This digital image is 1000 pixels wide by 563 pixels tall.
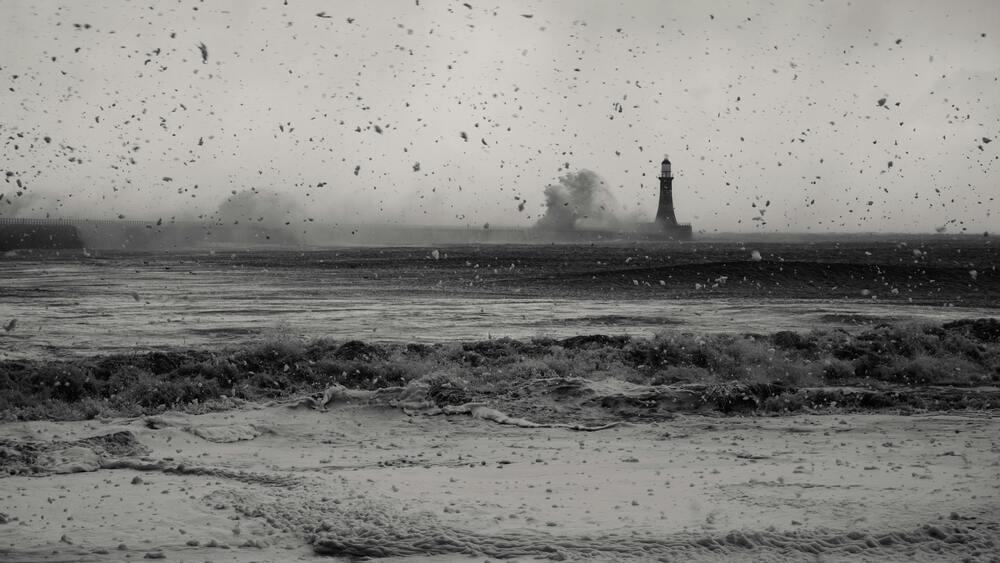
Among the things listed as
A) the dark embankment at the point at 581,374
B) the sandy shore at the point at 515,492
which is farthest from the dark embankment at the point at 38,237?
the sandy shore at the point at 515,492

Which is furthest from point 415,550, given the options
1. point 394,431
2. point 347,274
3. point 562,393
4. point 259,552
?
point 347,274

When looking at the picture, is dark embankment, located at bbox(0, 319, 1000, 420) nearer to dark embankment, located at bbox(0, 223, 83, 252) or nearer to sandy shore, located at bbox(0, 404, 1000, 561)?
sandy shore, located at bbox(0, 404, 1000, 561)

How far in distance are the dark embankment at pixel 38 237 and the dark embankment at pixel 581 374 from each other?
94.3 metres

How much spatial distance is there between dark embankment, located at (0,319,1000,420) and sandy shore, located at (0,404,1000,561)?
3.05 ft

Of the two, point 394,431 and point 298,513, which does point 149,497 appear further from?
point 394,431

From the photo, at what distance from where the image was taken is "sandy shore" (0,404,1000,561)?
19.6 feet

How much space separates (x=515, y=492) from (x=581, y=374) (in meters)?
5.44

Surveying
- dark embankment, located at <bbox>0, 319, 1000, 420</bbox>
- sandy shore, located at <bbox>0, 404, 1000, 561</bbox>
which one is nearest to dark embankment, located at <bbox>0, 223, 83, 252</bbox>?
dark embankment, located at <bbox>0, 319, 1000, 420</bbox>

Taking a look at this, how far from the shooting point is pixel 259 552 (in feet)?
19.3

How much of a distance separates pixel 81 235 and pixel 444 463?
404 feet

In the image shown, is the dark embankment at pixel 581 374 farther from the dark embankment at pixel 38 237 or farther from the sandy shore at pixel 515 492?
the dark embankment at pixel 38 237

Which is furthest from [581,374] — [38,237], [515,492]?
[38,237]

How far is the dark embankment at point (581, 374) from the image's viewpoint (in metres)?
10.6

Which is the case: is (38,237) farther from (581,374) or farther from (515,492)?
(515,492)
